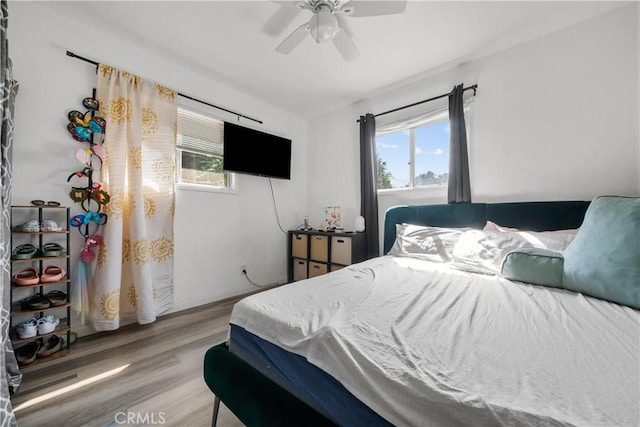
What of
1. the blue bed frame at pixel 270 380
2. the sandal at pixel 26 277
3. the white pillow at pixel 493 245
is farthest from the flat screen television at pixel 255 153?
the white pillow at pixel 493 245

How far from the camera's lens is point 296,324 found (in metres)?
0.92

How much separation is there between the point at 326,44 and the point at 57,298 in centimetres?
309

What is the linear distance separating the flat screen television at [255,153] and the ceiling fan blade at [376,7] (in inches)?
73.9

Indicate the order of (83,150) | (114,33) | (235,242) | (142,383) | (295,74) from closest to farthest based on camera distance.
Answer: (142,383), (83,150), (114,33), (295,74), (235,242)

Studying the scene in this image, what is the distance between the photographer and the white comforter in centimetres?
54

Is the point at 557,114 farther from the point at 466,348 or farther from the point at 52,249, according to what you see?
the point at 52,249

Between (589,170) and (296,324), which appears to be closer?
(296,324)

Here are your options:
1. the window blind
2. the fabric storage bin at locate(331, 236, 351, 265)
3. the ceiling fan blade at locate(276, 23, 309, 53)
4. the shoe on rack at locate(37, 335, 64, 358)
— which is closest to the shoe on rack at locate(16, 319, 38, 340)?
the shoe on rack at locate(37, 335, 64, 358)

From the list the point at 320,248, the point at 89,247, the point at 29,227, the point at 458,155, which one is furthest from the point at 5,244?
the point at 458,155

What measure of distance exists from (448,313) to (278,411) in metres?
0.77

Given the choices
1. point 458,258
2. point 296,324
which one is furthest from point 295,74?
point 296,324

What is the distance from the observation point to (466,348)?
2.50ft

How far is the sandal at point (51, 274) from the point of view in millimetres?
1741

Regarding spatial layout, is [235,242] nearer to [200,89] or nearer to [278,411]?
[200,89]
